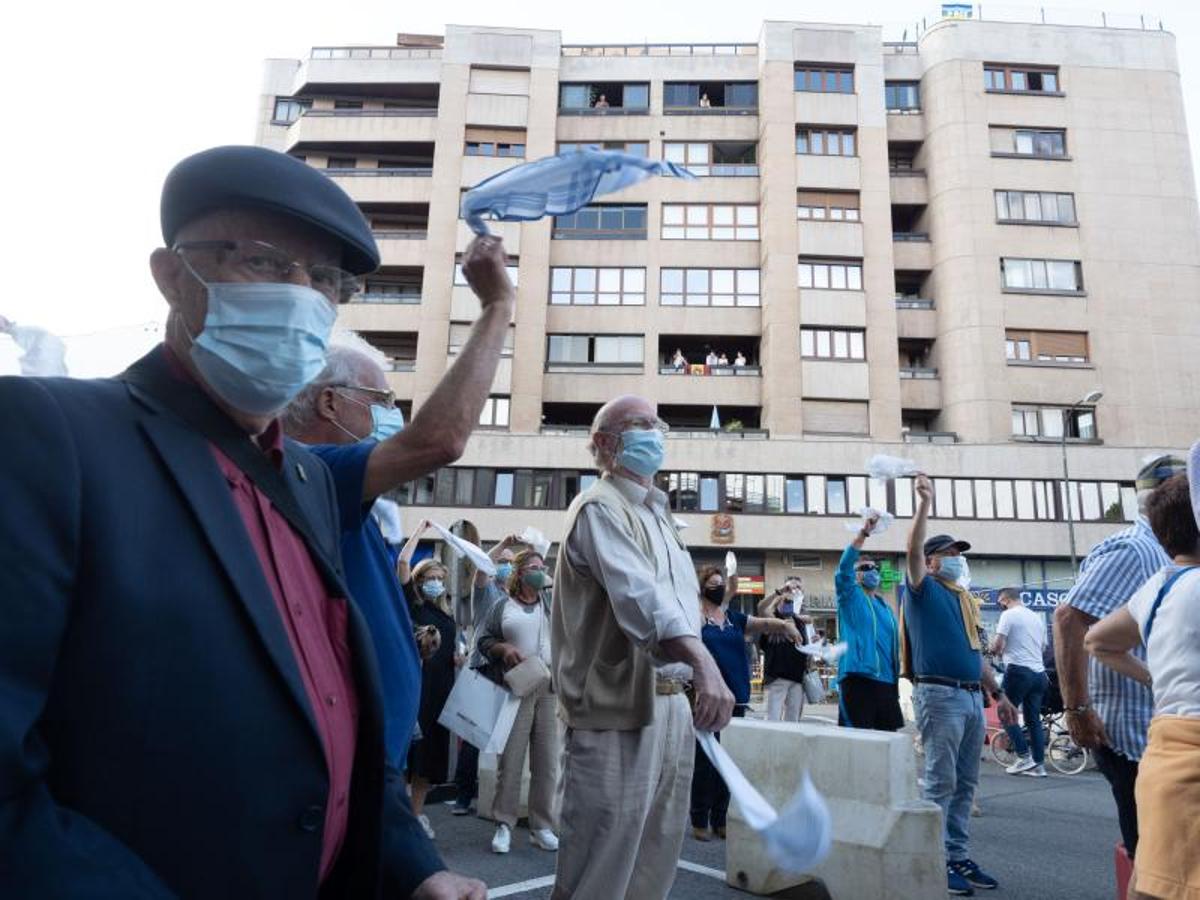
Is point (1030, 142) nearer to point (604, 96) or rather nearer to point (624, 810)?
point (604, 96)

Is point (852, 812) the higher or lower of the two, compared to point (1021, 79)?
lower

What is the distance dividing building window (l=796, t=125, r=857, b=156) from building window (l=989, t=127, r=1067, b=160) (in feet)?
20.3

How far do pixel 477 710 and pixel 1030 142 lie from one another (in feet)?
135

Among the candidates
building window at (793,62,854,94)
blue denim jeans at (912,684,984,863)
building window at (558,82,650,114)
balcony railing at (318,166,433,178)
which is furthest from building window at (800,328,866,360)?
blue denim jeans at (912,684,984,863)

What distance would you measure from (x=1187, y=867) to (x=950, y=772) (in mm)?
3215

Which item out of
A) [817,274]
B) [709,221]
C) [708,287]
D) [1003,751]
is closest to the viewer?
[1003,751]

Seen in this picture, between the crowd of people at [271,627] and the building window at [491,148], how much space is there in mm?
39036

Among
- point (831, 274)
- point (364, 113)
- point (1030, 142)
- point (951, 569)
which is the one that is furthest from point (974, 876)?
point (364, 113)

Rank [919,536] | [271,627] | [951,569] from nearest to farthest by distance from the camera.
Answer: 1. [271,627]
2. [919,536]
3. [951,569]

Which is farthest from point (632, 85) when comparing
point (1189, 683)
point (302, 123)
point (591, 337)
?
point (1189, 683)

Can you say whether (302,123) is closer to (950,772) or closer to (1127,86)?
(1127,86)

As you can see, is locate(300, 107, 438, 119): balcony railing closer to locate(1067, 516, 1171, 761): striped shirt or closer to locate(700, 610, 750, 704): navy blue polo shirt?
locate(700, 610, 750, 704): navy blue polo shirt

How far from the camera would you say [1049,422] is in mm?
35781

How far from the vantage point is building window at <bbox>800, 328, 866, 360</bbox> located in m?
36.5
